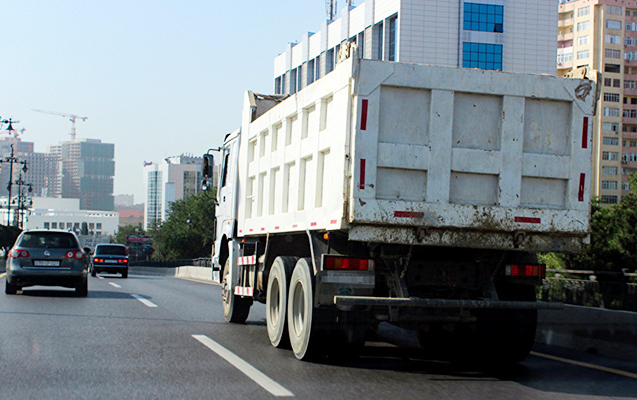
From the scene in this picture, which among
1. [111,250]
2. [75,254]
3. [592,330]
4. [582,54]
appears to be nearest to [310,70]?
[582,54]

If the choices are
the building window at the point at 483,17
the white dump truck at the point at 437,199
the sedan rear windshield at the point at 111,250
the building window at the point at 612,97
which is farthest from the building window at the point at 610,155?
the white dump truck at the point at 437,199

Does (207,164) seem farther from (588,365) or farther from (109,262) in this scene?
(109,262)

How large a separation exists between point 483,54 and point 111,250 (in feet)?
129

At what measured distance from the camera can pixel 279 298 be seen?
9.80m

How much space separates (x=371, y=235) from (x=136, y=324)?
18.9ft

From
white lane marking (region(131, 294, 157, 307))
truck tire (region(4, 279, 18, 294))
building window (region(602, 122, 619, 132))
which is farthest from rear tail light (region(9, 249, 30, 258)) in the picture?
building window (region(602, 122, 619, 132))

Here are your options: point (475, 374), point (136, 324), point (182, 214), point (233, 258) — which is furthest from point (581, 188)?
point (182, 214)

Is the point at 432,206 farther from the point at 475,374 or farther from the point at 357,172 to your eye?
the point at 475,374

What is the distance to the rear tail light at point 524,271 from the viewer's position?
8.63 meters

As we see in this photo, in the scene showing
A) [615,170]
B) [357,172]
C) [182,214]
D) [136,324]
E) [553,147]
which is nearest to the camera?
[357,172]

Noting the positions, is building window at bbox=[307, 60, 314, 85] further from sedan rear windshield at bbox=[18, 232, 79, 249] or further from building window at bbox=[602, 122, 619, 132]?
sedan rear windshield at bbox=[18, 232, 79, 249]

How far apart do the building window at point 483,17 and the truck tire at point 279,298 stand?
6137cm

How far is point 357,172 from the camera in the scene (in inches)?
311

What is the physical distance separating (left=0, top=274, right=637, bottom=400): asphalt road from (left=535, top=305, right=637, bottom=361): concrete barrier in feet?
0.74
